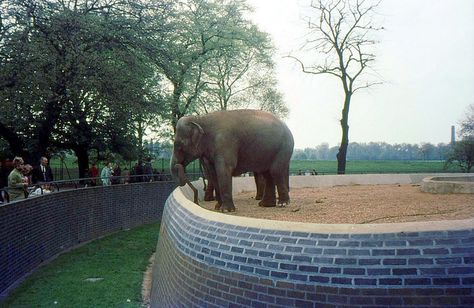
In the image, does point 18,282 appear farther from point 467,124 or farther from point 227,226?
point 467,124

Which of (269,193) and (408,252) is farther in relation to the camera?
(269,193)

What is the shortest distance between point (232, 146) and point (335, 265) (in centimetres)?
573

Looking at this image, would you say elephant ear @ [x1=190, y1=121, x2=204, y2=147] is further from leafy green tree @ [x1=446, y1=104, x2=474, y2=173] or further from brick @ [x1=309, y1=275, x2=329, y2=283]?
leafy green tree @ [x1=446, y1=104, x2=474, y2=173]

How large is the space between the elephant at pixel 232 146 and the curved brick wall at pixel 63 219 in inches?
152

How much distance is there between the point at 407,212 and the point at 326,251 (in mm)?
5765

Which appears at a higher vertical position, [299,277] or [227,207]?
[227,207]

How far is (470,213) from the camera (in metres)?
9.57

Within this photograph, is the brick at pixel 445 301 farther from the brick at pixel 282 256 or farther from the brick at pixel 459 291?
the brick at pixel 282 256

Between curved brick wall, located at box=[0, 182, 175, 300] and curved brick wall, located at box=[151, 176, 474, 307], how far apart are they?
21.6ft

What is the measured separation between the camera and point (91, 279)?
12039mm

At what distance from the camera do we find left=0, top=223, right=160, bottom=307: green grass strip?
10.2m

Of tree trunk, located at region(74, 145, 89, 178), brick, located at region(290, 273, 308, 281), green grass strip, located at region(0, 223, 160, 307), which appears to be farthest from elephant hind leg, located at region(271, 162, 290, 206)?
tree trunk, located at region(74, 145, 89, 178)

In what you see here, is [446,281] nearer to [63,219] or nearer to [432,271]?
[432,271]

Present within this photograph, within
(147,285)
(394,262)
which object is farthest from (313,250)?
(147,285)
